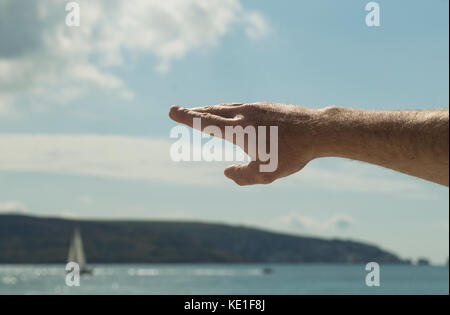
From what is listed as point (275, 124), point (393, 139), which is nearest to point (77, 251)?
point (275, 124)

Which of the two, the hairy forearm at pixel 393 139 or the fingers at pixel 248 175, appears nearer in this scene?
the hairy forearm at pixel 393 139

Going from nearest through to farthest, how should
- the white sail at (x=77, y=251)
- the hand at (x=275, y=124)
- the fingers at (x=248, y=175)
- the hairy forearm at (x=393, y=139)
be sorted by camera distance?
the hairy forearm at (x=393, y=139) < the hand at (x=275, y=124) < the fingers at (x=248, y=175) < the white sail at (x=77, y=251)

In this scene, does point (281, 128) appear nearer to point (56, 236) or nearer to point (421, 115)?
point (421, 115)

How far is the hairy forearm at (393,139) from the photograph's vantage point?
192 centimetres

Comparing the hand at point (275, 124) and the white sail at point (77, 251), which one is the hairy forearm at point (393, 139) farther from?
the white sail at point (77, 251)

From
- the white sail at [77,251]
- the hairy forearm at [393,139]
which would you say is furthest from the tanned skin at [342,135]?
the white sail at [77,251]

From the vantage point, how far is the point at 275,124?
2273 millimetres

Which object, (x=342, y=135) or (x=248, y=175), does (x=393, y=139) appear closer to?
(x=342, y=135)

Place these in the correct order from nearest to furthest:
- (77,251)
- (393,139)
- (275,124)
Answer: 1. (393,139)
2. (275,124)
3. (77,251)

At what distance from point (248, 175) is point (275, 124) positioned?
0.80ft

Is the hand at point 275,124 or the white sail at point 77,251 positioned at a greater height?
the white sail at point 77,251
